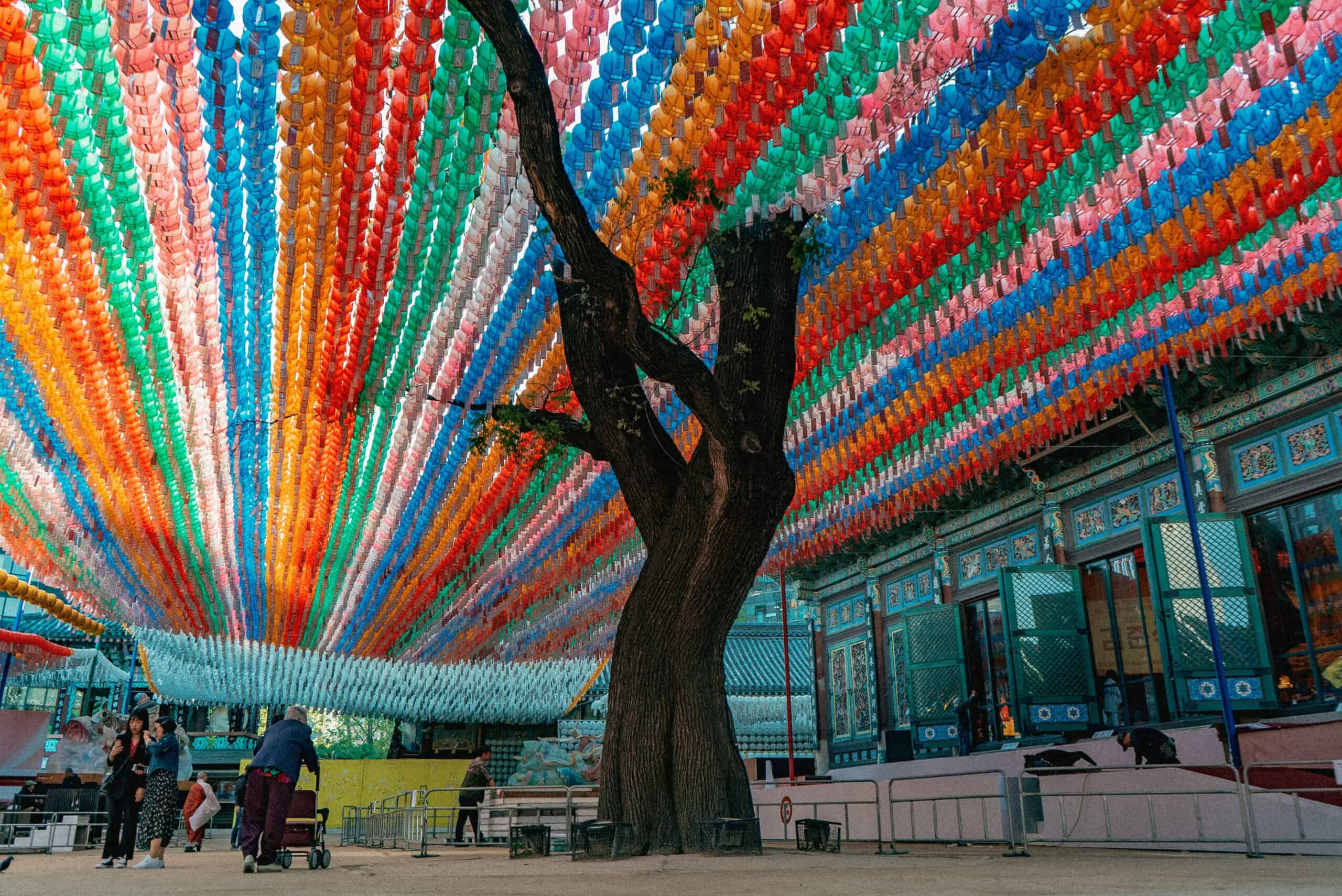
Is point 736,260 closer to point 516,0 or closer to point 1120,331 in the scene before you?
point 516,0

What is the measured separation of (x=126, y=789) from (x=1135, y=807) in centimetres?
913

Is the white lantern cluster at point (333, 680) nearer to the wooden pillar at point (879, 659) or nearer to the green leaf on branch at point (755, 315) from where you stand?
the wooden pillar at point (879, 659)

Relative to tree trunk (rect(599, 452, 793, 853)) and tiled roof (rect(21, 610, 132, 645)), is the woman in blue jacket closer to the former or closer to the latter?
tree trunk (rect(599, 452, 793, 853))

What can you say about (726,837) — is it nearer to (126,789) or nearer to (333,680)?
(126,789)

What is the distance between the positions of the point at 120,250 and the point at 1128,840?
939 centimetres

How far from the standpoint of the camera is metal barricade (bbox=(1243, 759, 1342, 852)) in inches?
290

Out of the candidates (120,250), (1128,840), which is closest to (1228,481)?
(1128,840)

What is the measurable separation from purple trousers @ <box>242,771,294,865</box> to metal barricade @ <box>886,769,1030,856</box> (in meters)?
5.02

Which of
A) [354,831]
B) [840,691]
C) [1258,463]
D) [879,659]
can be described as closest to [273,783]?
[354,831]

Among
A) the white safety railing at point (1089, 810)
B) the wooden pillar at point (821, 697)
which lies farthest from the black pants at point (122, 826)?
the wooden pillar at point (821, 697)

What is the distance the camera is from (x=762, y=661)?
37.5 m

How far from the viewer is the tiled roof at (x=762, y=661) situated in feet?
116

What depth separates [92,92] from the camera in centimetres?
Result: 539

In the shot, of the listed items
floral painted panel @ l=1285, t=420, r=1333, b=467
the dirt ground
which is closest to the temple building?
floral painted panel @ l=1285, t=420, r=1333, b=467
